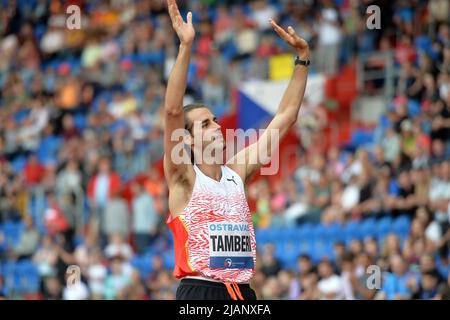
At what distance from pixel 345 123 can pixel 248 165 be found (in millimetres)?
10626

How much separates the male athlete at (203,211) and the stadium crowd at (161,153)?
459 cm

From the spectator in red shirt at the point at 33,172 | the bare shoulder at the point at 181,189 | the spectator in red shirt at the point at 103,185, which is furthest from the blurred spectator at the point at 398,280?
the spectator in red shirt at the point at 33,172

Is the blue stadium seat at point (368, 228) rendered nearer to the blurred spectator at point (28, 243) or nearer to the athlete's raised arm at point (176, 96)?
the blurred spectator at point (28, 243)

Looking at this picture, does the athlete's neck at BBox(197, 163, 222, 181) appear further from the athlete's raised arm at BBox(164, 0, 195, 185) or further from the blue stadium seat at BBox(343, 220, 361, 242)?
the blue stadium seat at BBox(343, 220, 361, 242)

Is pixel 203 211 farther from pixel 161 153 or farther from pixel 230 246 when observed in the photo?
pixel 161 153

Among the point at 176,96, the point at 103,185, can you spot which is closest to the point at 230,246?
the point at 176,96

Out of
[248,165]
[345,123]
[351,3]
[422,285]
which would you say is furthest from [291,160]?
[248,165]

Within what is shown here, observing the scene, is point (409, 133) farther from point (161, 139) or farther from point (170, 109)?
point (170, 109)

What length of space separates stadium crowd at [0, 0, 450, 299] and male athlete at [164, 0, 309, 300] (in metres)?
4.59

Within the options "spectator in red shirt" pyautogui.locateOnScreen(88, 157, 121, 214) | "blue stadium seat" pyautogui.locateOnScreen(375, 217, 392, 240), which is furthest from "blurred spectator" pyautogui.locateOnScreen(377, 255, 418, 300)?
"spectator in red shirt" pyautogui.locateOnScreen(88, 157, 121, 214)

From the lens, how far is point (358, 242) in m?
13.9

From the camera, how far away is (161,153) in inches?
804

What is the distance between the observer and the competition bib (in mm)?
7270

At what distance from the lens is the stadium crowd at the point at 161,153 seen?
14.1 m
